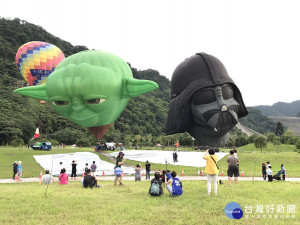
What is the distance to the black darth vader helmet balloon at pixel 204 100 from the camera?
10766 millimetres

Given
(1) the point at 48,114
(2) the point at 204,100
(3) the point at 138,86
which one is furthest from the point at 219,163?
(1) the point at 48,114

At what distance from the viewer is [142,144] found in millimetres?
69375

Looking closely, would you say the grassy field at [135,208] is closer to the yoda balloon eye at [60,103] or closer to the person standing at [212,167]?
the person standing at [212,167]

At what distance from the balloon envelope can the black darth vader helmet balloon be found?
16694 mm

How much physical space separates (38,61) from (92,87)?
46.4ft

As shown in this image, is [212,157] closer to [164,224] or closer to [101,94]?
[164,224]

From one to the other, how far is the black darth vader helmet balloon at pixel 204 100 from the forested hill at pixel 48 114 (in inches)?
860

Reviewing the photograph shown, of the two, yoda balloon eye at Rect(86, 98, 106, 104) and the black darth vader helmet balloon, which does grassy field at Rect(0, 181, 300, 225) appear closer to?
the black darth vader helmet balloon

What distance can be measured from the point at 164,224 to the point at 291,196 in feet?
16.7

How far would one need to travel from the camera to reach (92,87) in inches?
518

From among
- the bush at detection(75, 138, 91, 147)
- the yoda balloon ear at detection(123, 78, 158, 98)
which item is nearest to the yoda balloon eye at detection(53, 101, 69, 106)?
the yoda balloon ear at detection(123, 78, 158, 98)

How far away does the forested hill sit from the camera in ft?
201

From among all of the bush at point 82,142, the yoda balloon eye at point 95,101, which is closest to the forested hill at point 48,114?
the bush at point 82,142

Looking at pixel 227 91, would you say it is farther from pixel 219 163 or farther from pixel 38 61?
pixel 38 61
